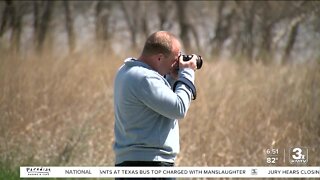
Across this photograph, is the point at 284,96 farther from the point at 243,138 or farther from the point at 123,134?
the point at 123,134

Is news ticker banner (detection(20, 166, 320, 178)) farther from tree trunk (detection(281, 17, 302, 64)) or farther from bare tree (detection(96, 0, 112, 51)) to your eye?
bare tree (detection(96, 0, 112, 51))

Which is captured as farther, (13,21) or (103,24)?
(103,24)

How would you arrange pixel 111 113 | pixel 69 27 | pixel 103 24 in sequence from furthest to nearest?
pixel 103 24 → pixel 69 27 → pixel 111 113

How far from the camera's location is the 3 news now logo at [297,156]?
5.29 m

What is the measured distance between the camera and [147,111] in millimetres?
3416

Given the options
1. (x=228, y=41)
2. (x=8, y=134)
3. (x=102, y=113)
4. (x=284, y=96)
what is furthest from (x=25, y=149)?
(x=228, y=41)

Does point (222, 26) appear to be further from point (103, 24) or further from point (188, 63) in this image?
point (188, 63)

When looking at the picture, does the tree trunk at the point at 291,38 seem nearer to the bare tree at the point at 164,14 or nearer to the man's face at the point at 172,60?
the bare tree at the point at 164,14

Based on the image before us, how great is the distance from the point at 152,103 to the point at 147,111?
11 centimetres

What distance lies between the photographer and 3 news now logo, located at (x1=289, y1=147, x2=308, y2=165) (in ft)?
17.4

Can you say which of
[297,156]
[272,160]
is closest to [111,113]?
[272,160]

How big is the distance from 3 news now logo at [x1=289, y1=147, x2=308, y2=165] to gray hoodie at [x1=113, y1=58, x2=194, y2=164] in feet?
6.79

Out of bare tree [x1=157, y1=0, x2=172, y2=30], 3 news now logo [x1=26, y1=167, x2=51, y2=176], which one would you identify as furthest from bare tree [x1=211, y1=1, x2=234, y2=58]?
3 news now logo [x1=26, y1=167, x2=51, y2=176]

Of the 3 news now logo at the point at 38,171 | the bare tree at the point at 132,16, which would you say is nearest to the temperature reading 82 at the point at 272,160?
the 3 news now logo at the point at 38,171
